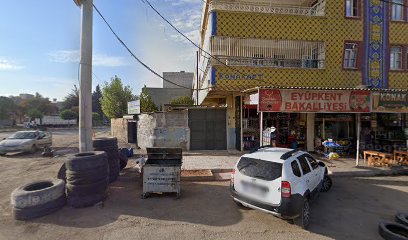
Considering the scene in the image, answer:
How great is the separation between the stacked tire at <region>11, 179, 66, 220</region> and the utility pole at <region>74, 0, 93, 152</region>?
6.88 feet

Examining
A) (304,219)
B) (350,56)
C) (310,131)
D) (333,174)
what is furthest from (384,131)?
(304,219)

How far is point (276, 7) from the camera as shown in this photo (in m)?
12.8

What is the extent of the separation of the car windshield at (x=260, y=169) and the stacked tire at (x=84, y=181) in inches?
151

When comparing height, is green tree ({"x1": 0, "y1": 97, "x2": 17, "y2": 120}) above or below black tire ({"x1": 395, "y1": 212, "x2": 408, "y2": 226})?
above

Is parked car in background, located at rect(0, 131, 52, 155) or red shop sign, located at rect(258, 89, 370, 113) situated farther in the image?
parked car in background, located at rect(0, 131, 52, 155)

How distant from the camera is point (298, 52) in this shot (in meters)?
12.7

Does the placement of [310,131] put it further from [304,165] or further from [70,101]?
[70,101]

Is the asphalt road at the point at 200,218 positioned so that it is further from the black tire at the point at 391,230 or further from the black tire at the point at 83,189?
the black tire at the point at 83,189

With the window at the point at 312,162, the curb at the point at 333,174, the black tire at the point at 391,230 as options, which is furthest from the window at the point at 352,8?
the black tire at the point at 391,230

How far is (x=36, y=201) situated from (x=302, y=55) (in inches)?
529

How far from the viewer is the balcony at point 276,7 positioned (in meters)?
11.9

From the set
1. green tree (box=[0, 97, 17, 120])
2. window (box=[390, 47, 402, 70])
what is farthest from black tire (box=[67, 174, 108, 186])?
green tree (box=[0, 97, 17, 120])

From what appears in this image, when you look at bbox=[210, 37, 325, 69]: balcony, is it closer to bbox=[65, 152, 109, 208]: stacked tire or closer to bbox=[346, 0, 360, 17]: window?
bbox=[346, 0, 360, 17]: window

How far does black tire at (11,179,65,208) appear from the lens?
5.25 meters
